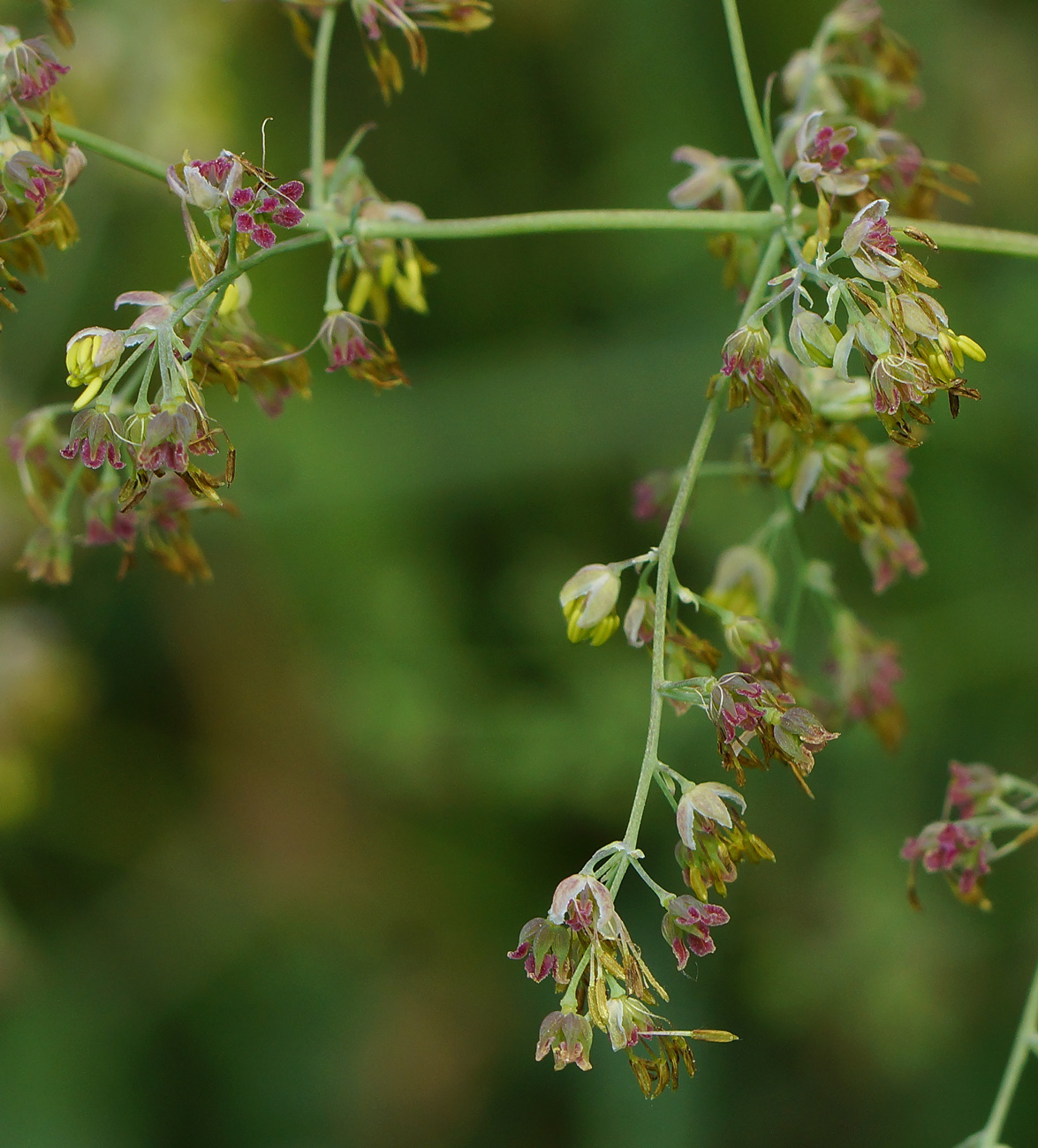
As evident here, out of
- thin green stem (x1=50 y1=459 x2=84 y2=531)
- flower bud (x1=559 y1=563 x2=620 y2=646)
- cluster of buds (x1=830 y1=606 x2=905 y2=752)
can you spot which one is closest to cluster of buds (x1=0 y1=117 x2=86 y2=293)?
thin green stem (x1=50 y1=459 x2=84 y2=531)

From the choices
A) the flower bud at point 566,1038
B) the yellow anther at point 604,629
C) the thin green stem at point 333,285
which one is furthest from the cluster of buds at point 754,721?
the thin green stem at point 333,285

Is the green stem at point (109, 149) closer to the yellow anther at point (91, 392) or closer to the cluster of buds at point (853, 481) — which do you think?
the yellow anther at point (91, 392)

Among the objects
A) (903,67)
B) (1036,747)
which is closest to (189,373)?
(903,67)

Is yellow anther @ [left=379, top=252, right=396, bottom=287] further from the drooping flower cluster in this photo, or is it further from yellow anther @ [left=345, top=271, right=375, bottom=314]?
the drooping flower cluster

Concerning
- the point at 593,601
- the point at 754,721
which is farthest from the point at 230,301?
the point at 754,721

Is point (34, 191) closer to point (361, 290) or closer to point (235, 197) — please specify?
point (235, 197)

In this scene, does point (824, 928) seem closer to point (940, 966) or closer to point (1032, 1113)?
point (940, 966)
